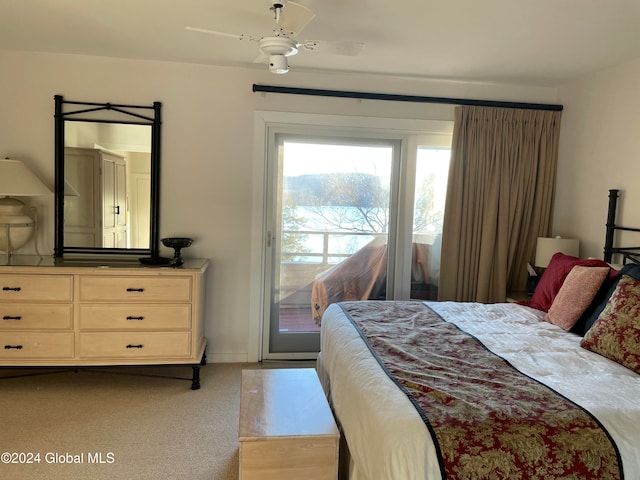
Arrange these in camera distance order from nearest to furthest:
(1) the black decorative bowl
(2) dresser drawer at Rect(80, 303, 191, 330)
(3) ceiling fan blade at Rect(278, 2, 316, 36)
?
1. (3) ceiling fan blade at Rect(278, 2, 316, 36)
2. (2) dresser drawer at Rect(80, 303, 191, 330)
3. (1) the black decorative bowl

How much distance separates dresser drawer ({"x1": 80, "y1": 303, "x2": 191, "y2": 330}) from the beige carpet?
17.9 inches

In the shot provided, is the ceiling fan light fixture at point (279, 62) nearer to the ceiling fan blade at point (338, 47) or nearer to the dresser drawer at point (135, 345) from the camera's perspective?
the ceiling fan blade at point (338, 47)

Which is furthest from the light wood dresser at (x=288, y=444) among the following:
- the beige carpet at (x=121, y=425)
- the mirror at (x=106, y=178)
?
the mirror at (x=106, y=178)

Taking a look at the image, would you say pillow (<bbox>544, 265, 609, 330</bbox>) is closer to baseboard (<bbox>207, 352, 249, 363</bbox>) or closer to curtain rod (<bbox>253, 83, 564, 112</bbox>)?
curtain rod (<bbox>253, 83, 564, 112</bbox>)

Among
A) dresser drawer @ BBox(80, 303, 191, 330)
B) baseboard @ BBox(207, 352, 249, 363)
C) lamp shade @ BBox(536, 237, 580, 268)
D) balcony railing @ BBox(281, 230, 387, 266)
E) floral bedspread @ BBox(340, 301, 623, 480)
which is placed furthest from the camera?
balcony railing @ BBox(281, 230, 387, 266)

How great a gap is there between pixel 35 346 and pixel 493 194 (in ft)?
11.6

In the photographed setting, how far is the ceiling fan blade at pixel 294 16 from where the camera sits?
6.50ft

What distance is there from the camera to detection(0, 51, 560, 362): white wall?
3520 mm

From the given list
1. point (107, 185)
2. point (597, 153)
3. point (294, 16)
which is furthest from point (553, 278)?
point (107, 185)

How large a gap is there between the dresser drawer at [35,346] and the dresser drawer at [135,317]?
162 mm

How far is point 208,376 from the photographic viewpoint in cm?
359

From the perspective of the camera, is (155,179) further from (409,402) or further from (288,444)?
(409,402)

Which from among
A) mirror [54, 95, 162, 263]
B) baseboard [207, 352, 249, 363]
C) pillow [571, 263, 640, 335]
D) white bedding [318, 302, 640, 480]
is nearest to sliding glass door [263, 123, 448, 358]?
baseboard [207, 352, 249, 363]

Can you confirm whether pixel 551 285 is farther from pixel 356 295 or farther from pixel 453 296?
pixel 356 295
